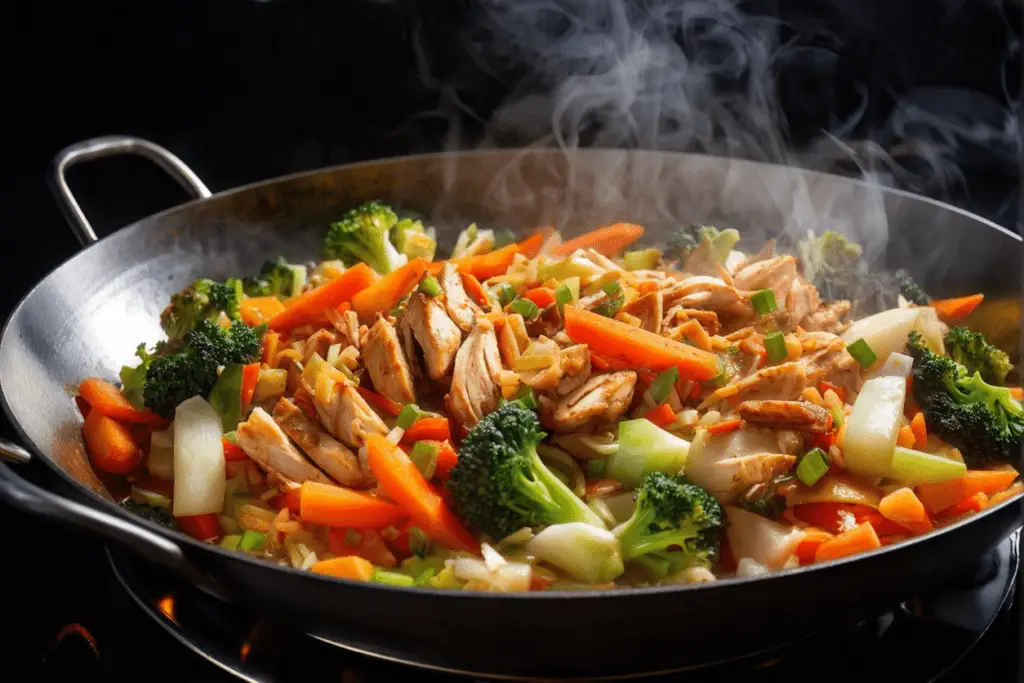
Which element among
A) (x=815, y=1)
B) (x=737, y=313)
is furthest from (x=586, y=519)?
(x=815, y=1)

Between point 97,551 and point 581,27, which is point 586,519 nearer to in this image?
point 97,551

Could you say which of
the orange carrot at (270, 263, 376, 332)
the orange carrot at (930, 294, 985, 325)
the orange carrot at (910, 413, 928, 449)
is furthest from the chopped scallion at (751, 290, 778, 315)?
the orange carrot at (270, 263, 376, 332)

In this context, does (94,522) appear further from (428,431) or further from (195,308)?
(195,308)

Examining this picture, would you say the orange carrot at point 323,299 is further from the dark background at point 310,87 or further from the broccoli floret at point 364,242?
the dark background at point 310,87

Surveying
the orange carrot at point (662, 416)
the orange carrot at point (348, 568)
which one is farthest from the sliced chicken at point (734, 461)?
the orange carrot at point (348, 568)

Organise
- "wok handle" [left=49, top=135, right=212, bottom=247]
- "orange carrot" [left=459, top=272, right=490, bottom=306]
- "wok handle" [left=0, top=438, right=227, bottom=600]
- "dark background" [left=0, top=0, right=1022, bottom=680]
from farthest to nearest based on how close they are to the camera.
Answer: "dark background" [left=0, top=0, right=1022, bottom=680], "wok handle" [left=49, top=135, right=212, bottom=247], "orange carrot" [left=459, top=272, right=490, bottom=306], "wok handle" [left=0, top=438, right=227, bottom=600]

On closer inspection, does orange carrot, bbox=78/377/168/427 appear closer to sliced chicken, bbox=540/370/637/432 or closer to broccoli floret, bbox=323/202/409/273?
broccoli floret, bbox=323/202/409/273

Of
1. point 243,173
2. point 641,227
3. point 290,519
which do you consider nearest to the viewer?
point 290,519
